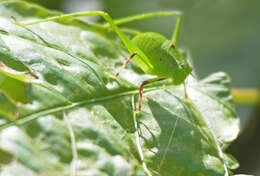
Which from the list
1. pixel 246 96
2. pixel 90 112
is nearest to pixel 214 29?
pixel 246 96

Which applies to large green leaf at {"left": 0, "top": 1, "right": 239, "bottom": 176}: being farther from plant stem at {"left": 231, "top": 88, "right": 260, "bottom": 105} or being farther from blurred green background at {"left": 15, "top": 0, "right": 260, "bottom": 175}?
blurred green background at {"left": 15, "top": 0, "right": 260, "bottom": 175}

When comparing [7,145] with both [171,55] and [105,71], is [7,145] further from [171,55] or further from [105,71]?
[171,55]

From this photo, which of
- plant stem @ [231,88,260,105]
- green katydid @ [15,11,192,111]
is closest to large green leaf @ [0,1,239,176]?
green katydid @ [15,11,192,111]

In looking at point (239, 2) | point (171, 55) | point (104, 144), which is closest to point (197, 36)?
point (239, 2)

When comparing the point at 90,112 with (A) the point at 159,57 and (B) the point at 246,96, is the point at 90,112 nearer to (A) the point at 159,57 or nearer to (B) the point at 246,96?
(A) the point at 159,57

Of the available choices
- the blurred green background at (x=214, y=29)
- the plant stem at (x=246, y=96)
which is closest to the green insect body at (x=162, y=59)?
the plant stem at (x=246, y=96)

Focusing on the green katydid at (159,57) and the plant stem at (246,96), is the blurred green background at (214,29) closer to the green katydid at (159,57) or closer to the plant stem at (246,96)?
the plant stem at (246,96)
